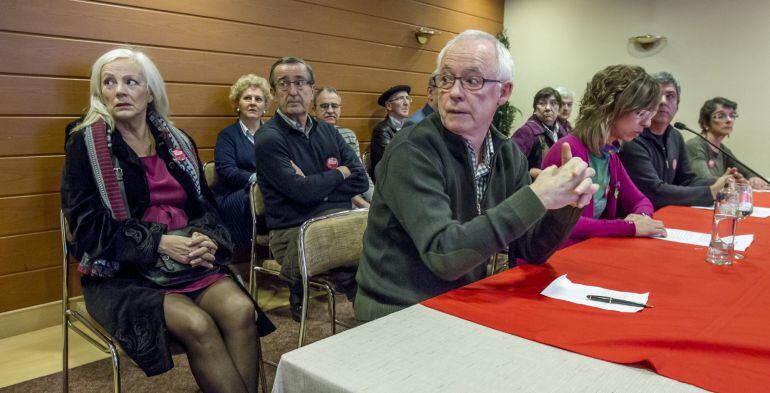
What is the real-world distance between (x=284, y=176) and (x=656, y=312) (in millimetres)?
1856

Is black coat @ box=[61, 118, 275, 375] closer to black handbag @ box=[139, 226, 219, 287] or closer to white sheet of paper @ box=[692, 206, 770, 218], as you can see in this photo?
black handbag @ box=[139, 226, 219, 287]

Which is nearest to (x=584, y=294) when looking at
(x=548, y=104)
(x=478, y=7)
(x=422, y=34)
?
(x=548, y=104)

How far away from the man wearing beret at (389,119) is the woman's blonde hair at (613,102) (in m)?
2.45

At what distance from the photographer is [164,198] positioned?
2018 millimetres

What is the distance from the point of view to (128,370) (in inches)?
94.3

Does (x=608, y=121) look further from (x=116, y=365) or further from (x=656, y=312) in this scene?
(x=116, y=365)

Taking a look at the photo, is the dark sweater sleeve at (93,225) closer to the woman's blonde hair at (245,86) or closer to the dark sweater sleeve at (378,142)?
the woman's blonde hair at (245,86)

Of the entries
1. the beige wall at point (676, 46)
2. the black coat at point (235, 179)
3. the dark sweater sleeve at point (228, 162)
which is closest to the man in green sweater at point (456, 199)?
the black coat at point (235, 179)

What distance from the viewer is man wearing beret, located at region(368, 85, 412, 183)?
447 cm

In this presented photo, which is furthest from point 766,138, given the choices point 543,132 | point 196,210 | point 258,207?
point 196,210

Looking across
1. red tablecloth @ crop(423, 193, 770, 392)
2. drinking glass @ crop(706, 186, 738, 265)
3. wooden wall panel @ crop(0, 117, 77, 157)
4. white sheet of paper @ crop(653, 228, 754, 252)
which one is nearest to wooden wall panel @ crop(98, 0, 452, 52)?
wooden wall panel @ crop(0, 117, 77, 157)

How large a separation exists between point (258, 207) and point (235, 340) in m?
1.06

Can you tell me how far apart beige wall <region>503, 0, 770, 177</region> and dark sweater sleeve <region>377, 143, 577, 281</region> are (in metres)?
5.03

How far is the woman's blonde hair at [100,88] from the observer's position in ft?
6.51
